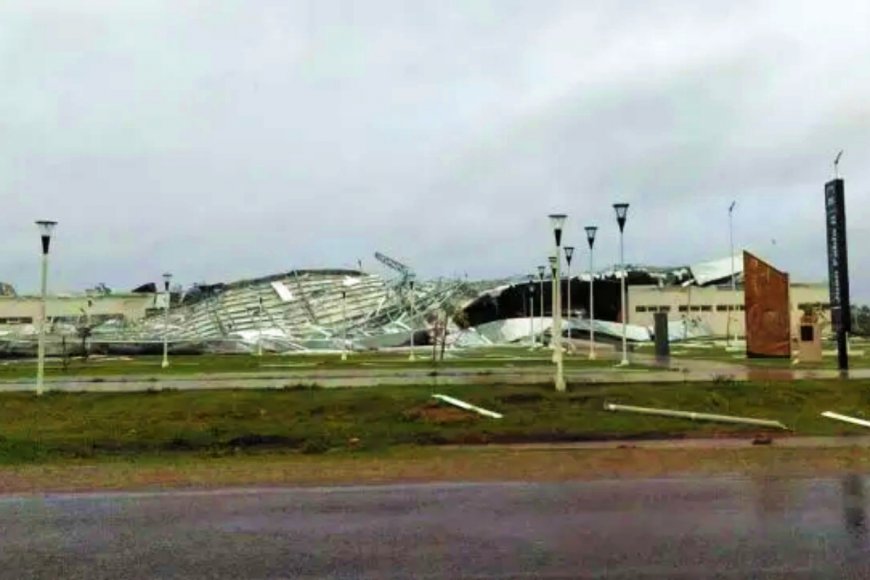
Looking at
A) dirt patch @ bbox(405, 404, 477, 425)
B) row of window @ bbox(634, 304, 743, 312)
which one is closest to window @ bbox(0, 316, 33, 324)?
row of window @ bbox(634, 304, 743, 312)

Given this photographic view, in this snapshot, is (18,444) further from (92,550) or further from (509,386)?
(509,386)

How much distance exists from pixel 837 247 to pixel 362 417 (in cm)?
2457

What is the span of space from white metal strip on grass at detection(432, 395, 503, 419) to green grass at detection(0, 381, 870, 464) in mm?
295

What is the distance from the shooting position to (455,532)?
8.90 metres

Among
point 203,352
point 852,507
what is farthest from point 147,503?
point 203,352

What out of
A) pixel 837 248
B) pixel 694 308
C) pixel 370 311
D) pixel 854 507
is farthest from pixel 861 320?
pixel 854 507

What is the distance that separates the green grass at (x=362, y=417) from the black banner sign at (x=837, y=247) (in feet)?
46.8

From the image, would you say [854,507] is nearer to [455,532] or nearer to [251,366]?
[455,532]

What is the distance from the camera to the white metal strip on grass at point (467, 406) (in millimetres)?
20562

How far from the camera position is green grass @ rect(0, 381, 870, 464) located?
1794cm

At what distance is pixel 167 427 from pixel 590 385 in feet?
35.3

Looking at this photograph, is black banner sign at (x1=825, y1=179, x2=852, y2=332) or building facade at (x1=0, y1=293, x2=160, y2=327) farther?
building facade at (x1=0, y1=293, x2=160, y2=327)

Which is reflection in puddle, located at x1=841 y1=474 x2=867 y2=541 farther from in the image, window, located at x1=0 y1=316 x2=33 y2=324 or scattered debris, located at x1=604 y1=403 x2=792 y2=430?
window, located at x1=0 y1=316 x2=33 y2=324

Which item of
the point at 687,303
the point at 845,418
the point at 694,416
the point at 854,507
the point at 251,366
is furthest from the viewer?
the point at 687,303
